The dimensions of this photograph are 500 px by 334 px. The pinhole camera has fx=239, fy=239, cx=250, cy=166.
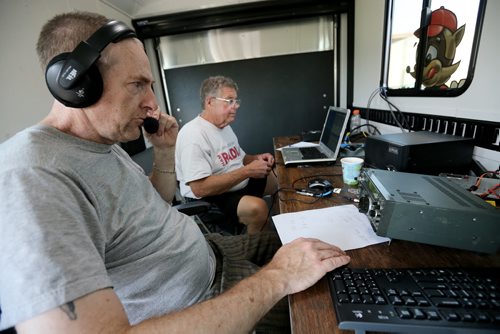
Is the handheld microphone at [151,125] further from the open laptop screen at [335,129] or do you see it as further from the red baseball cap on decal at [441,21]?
the red baseball cap on decal at [441,21]

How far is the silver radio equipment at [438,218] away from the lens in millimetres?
505

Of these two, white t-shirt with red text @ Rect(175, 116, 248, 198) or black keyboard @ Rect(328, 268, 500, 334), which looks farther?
white t-shirt with red text @ Rect(175, 116, 248, 198)

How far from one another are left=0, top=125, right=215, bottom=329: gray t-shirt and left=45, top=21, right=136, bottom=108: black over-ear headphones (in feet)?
0.31

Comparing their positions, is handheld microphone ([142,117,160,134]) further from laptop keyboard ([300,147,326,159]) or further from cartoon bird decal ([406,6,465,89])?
cartoon bird decal ([406,6,465,89])

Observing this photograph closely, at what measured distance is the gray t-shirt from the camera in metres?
0.35

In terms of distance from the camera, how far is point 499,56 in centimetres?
93

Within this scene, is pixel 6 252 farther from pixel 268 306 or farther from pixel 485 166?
pixel 485 166

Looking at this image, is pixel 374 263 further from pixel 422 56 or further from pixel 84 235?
pixel 422 56

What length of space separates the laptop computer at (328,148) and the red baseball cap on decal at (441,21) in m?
0.62

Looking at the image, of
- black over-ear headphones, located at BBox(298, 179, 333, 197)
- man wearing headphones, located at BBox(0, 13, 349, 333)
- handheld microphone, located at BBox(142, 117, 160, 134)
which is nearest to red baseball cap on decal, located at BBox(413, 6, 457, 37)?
black over-ear headphones, located at BBox(298, 179, 333, 197)

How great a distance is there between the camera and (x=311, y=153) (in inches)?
61.0

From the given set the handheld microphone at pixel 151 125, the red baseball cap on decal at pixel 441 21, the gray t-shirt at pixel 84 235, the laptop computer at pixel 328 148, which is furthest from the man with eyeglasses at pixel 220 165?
the red baseball cap on decal at pixel 441 21

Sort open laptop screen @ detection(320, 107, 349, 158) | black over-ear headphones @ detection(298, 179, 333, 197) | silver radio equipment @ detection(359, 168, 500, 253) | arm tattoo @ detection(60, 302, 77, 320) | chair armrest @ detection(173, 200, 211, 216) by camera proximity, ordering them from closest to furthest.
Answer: arm tattoo @ detection(60, 302, 77, 320), silver radio equipment @ detection(359, 168, 500, 253), black over-ear headphones @ detection(298, 179, 333, 197), chair armrest @ detection(173, 200, 211, 216), open laptop screen @ detection(320, 107, 349, 158)

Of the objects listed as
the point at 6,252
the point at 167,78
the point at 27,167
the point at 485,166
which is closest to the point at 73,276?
the point at 6,252
